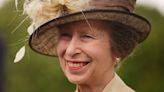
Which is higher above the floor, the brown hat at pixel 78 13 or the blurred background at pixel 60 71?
the brown hat at pixel 78 13

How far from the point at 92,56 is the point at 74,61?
12 centimetres

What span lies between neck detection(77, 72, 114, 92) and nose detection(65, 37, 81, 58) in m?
0.27

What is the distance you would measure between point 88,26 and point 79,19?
0.26 ft

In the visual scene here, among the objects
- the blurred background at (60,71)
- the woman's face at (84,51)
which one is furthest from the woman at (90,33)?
the blurred background at (60,71)

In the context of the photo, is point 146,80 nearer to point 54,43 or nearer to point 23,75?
point 23,75

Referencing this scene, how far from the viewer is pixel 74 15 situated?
209 inches

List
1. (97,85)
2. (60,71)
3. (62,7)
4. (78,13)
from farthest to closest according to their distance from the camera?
(60,71) < (97,85) < (62,7) < (78,13)

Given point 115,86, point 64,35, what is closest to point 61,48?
point 64,35

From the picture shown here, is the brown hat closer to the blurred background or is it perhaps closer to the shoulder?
the shoulder

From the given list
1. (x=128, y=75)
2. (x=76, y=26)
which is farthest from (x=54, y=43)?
(x=128, y=75)

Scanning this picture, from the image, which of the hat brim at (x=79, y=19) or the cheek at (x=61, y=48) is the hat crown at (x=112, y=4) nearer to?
the hat brim at (x=79, y=19)

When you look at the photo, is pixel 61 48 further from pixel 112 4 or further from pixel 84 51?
pixel 112 4

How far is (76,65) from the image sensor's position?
5.36 meters

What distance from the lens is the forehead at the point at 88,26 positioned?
5.38 meters
